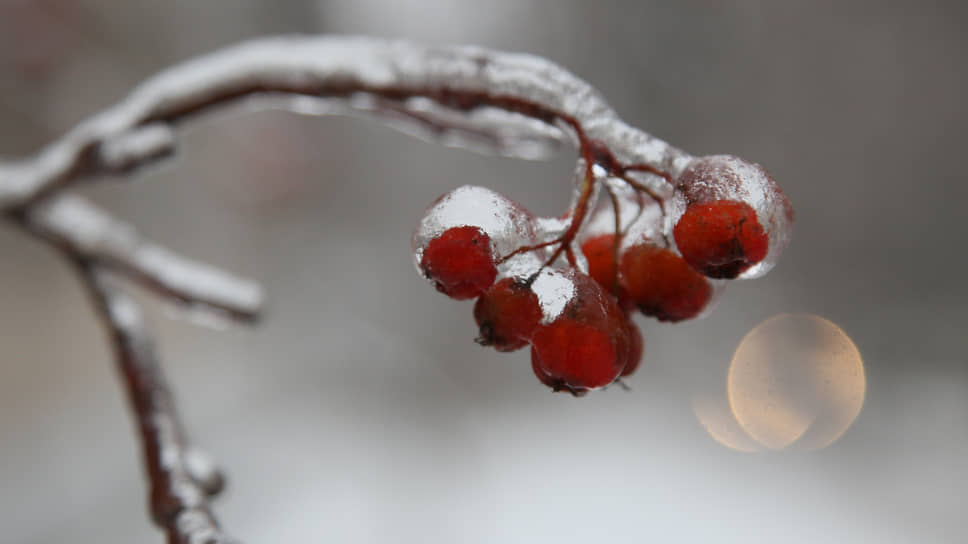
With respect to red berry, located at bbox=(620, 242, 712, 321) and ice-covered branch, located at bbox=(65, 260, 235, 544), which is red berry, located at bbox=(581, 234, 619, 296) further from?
ice-covered branch, located at bbox=(65, 260, 235, 544)

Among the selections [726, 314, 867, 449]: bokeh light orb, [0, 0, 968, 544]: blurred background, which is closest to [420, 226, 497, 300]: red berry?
[0, 0, 968, 544]: blurred background

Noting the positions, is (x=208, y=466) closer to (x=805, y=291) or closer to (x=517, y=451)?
(x=517, y=451)

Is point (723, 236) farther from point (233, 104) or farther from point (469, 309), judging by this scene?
point (469, 309)

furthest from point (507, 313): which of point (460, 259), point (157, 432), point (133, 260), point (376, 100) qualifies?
point (133, 260)

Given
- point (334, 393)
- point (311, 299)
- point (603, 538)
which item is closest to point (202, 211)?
point (311, 299)

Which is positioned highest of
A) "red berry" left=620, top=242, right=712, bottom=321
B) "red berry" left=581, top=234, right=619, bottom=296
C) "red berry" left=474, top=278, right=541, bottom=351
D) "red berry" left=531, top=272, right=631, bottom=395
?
"red berry" left=581, top=234, right=619, bottom=296

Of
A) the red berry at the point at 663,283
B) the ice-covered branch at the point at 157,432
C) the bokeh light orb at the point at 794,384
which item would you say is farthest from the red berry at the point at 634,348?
the bokeh light orb at the point at 794,384

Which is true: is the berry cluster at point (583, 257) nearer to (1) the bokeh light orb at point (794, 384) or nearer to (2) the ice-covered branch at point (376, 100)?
(2) the ice-covered branch at point (376, 100)
